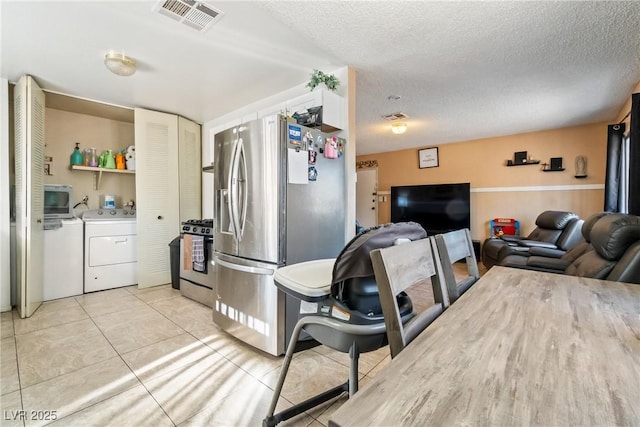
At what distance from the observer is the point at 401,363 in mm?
603

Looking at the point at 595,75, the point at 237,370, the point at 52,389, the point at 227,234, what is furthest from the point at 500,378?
the point at 595,75

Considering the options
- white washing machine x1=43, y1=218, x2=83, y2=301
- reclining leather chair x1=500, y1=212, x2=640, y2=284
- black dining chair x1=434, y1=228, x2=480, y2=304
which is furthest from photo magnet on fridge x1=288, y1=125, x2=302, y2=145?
white washing machine x1=43, y1=218, x2=83, y2=301

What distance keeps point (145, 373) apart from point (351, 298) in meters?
1.56

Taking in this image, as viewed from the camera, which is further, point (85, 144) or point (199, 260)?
point (85, 144)

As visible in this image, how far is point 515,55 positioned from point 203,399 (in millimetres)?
3396

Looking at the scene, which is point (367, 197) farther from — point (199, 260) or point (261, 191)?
point (261, 191)

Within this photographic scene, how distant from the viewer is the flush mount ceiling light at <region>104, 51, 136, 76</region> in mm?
2373

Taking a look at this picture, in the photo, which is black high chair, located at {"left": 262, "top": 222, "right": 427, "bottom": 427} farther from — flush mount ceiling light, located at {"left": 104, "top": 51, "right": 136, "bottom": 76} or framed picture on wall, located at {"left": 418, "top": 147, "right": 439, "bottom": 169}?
framed picture on wall, located at {"left": 418, "top": 147, "right": 439, "bottom": 169}

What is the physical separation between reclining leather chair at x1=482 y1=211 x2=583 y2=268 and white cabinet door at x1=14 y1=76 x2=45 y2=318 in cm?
516

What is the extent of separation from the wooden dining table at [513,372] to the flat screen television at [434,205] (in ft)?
15.8

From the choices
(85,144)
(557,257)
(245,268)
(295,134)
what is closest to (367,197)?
(557,257)

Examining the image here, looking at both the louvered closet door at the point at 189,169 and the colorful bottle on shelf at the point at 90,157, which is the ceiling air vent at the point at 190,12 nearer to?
the louvered closet door at the point at 189,169

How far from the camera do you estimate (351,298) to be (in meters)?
1.15

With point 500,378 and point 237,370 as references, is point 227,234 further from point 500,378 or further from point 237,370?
point 500,378
